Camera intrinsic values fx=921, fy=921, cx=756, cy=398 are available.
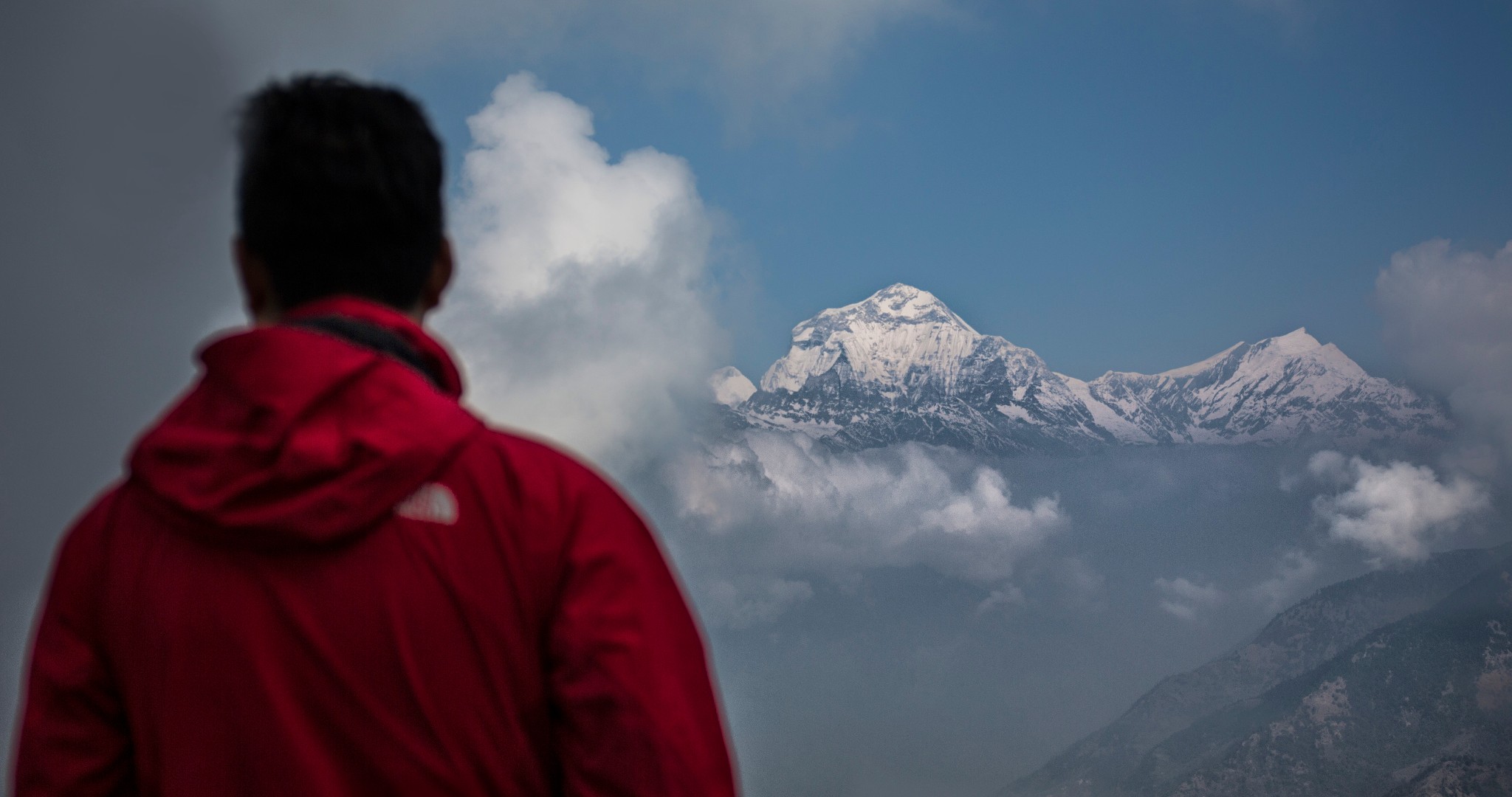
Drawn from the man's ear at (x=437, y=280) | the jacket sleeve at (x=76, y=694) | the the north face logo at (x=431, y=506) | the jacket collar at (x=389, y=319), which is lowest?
the jacket sleeve at (x=76, y=694)

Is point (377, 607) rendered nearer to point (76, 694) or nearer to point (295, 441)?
point (295, 441)

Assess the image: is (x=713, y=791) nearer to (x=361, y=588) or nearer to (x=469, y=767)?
(x=469, y=767)

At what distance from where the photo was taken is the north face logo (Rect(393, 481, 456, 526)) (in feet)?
7.59

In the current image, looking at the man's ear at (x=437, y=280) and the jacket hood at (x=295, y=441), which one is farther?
the man's ear at (x=437, y=280)

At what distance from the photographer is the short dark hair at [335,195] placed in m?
2.56

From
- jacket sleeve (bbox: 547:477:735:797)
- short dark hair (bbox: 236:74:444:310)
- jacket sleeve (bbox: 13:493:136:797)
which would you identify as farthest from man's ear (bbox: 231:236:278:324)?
jacket sleeve (bbox: 547:477:735:797)

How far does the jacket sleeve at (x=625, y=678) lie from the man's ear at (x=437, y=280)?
0.81 meters

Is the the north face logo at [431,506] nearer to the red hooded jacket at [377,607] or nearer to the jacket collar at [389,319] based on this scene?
the red hooded jacket at [377,607]

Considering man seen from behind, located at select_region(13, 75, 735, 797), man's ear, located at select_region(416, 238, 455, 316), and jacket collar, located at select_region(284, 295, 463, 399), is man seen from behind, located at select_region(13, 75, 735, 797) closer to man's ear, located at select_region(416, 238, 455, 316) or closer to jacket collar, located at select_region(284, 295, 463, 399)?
jacket collar, located at select_region(284, 295, 463, 399)

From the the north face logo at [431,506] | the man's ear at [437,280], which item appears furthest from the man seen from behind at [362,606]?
the man's ear at [437,280]

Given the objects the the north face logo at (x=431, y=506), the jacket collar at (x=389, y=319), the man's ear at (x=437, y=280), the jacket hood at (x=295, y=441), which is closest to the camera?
the jacket hood at (x=295, y=441)

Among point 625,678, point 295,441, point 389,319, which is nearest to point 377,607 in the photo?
point 295,441

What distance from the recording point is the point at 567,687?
7.54 feet

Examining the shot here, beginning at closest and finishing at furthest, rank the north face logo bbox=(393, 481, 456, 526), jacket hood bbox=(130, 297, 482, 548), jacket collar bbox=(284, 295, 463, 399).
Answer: jacket hood bbox=(130, 297, 482, 548)
the north face logo bbox=(393, 481, 456, 526)
jacket collar bbox=(284, 295, 463, 399)
